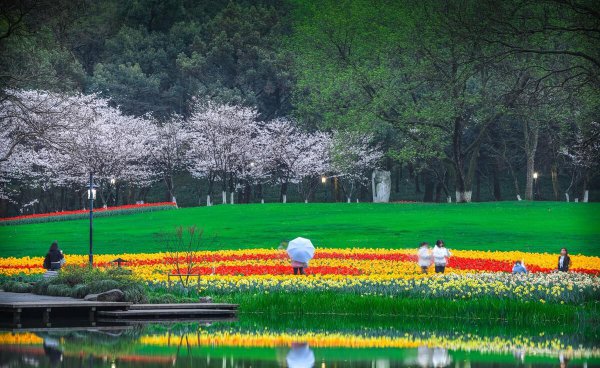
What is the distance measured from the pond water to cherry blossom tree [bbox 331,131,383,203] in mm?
50702

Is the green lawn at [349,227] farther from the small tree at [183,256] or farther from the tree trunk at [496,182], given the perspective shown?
the tree trunk at [496,182]

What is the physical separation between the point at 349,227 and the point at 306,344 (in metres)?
32.6

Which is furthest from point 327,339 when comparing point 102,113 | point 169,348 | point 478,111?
point 102,113

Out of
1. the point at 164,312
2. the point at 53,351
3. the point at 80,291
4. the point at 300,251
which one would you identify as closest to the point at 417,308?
the point at 164,312

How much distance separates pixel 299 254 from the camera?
3428 centimetres

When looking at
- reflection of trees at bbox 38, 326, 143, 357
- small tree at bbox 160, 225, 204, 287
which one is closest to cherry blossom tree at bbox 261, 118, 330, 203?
small tree at bbox 160, 225, 204, 287

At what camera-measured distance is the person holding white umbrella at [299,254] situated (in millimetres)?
34281

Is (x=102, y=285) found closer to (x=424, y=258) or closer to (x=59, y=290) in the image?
(x=59, y=290)

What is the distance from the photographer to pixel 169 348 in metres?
21.8

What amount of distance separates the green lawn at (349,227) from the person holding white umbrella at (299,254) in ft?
42.7

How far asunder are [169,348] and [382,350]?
4.22 metres

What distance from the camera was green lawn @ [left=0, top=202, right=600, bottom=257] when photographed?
48.5 m

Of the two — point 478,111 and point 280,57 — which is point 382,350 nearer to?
point 478,111

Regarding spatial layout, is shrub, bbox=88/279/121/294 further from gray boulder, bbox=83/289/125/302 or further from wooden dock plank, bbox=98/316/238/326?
wooden dock plank, bbox=98/316/238/326
